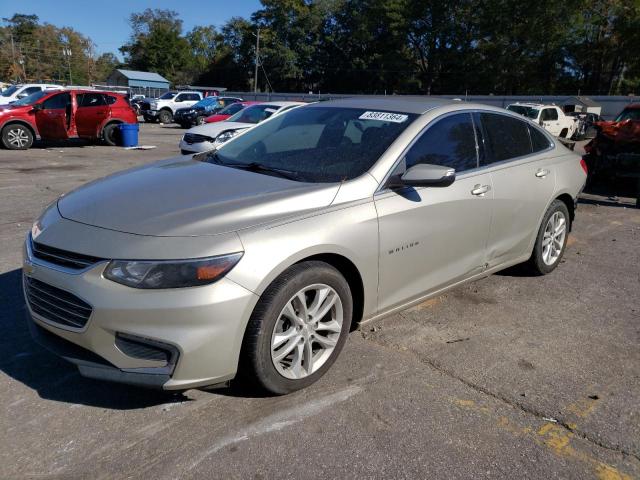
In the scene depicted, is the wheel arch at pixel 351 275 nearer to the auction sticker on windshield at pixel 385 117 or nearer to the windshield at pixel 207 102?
the auction sticker on windshield at pixel 385 117

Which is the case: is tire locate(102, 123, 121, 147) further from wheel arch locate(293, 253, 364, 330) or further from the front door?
wheel arch locate(293, 253, 364, 330)

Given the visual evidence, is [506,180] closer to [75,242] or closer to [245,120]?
[75,242]

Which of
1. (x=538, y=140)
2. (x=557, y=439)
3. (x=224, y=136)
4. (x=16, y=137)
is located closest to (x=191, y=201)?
(x=557, y=439)

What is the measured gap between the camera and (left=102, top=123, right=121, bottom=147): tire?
16641mm

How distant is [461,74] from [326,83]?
66.6 ft

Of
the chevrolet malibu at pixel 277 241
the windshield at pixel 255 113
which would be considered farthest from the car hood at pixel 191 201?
the windshield at pixel 255 113

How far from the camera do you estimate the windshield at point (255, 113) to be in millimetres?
13398

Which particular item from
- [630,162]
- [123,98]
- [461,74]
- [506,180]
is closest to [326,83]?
[461,74]

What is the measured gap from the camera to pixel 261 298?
106 inches

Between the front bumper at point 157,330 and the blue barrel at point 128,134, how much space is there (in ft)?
49.7

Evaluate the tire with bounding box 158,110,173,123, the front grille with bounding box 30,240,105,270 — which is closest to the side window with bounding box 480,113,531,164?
the front grille with bounding box 30,240,105,270

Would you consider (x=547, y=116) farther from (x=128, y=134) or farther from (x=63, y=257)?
(x=63, y=257)

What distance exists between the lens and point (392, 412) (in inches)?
113

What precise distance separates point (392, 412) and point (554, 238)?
3.04 metres
